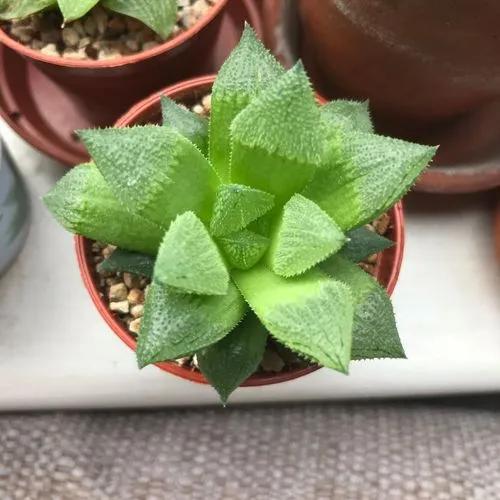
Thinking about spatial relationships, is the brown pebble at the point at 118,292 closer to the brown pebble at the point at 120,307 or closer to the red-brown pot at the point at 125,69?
the brown pebble at the point at 120,307

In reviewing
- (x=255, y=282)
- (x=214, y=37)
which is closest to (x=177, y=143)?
(x=255, y=282)

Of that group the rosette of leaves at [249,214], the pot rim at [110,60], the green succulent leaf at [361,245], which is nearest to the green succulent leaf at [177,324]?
the rosette of leaves at [249,214]

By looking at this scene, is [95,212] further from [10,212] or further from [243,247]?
[10,212]

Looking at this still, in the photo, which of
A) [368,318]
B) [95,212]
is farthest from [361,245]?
[95,212]

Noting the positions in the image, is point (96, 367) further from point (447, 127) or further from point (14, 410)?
point (447, 127)

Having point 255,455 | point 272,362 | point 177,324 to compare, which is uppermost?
point 177,324
